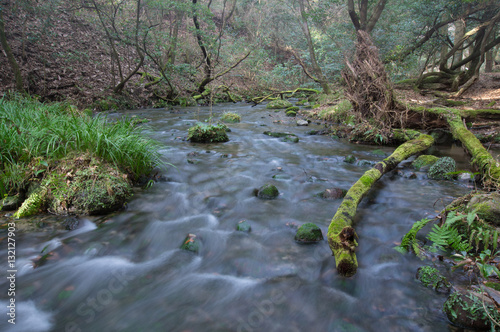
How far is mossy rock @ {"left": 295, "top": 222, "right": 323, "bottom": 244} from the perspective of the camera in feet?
9.66

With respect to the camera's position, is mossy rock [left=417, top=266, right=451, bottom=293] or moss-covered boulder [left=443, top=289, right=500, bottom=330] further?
mossy rock [left=417, top=266, right=451, bottom=293]

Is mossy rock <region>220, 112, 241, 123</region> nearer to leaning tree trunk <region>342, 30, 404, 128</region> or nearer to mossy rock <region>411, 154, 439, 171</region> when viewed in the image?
leaning tree trunk <region>342, 30, 404, 128</region>

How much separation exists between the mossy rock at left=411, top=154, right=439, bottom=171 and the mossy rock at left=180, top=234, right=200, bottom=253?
4250 mm

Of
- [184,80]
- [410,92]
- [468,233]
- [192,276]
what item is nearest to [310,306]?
[192,276]

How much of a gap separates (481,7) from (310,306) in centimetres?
1418

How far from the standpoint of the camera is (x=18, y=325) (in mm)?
1962

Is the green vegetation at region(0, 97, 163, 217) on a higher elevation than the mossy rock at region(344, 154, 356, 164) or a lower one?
higher

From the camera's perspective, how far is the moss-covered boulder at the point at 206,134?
23.5ft

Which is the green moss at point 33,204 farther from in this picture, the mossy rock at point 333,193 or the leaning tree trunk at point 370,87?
the leaning tree trunk at point 370,87

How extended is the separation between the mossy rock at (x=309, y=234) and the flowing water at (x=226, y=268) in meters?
0.09

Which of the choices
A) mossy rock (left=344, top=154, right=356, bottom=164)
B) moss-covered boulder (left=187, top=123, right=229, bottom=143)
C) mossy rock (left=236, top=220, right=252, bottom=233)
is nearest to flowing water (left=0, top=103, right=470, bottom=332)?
mossy rock (left=236, top=220, right=252, bottom=233)

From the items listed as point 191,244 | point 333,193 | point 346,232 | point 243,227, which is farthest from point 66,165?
point 333,193

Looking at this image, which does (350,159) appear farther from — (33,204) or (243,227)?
(33,204)

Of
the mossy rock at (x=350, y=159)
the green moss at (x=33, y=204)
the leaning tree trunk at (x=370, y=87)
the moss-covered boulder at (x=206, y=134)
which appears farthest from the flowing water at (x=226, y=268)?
the leaning tree trunk at (x=370, y=87)
